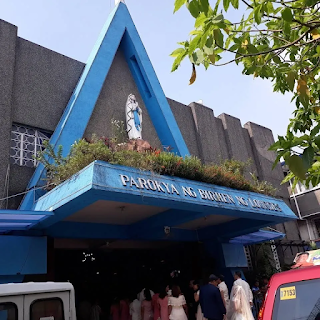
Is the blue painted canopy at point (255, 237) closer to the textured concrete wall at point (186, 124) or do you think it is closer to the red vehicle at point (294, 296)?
the textured concrete wall at point (186, 124)

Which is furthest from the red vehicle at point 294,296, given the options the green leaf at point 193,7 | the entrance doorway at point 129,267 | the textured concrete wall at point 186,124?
the textured concrete wall at point 186,124

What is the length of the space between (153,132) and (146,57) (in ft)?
8.36

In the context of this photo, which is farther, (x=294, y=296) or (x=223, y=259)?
(x=223, y=259)

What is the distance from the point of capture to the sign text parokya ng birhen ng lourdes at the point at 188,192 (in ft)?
23.5

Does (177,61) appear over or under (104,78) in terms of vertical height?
under

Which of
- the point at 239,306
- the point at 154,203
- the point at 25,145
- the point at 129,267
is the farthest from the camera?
the point at 129,267

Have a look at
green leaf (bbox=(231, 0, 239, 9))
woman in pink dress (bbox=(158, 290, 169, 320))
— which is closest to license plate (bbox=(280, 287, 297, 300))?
green leaf (bbox=(231, 0, 239, 9))

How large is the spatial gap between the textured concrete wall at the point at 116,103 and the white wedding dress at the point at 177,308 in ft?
16.7

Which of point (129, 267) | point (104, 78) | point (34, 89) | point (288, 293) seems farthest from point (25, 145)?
point (288, 293)

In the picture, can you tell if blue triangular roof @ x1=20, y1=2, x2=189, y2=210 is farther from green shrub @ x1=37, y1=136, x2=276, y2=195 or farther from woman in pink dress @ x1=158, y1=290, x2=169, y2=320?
woman in pink dress @ x1=158, y1=290, x2=169, y2=320

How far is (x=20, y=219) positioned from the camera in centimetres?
734

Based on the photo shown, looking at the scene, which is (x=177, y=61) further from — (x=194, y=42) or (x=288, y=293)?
(x=288, y=293)

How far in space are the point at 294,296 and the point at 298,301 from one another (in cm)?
7

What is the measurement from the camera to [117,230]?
10.3 m
